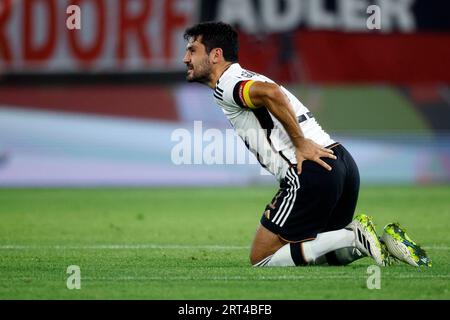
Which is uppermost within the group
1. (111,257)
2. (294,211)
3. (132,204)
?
(294,211)

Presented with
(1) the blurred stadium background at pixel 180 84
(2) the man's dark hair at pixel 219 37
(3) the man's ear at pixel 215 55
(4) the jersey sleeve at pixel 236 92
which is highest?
(2) the man's dark hair at pixel 219 37

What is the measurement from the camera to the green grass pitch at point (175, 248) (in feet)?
21.9

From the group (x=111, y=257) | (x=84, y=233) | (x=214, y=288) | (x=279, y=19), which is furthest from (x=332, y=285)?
(x=279, y=19)

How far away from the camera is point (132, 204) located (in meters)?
15.5

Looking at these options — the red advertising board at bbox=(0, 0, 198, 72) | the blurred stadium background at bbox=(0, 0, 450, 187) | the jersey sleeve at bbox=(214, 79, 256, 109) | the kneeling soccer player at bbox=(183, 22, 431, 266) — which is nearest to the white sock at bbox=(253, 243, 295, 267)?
the kneeling soccer player at bbox=(183, 22, 431, 266)

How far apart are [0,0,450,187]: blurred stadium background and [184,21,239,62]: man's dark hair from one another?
1148 centimetres

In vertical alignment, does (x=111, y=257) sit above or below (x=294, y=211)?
below

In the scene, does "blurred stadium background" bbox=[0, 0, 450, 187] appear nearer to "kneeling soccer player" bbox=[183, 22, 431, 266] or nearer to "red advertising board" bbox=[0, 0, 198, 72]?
"red advertising board" bbox=[0, 0, 198, 72]

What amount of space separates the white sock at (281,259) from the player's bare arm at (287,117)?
616 mm

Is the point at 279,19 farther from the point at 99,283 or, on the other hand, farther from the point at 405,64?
the point at 99,283

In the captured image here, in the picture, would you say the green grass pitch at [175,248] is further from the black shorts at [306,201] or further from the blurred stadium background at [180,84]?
the blurred stadium background at [180,84]

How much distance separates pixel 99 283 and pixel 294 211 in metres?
1.66

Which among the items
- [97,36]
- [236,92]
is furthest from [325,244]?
[97,36]

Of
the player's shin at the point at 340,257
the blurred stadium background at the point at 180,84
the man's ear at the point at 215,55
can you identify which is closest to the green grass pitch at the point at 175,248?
the player's shin at the point at 340,257
